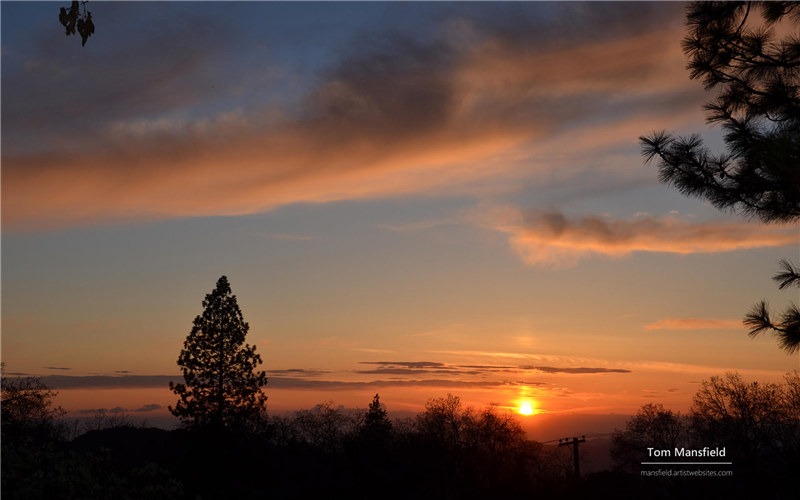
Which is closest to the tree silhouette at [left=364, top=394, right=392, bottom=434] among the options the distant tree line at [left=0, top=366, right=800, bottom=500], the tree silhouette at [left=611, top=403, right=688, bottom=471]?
the distant tree line at [left=0, top=366, right=800, bottom=500]

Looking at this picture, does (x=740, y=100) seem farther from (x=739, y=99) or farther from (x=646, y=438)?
(x=646, y=438)

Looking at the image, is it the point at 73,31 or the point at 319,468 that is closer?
the point at 73,31

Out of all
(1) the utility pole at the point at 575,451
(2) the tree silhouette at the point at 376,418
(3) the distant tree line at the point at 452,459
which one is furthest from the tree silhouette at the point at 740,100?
(2) the tree silhouette at the point at 376,418

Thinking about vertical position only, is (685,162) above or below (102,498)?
above

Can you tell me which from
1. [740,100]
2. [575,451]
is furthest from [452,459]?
[740,100]

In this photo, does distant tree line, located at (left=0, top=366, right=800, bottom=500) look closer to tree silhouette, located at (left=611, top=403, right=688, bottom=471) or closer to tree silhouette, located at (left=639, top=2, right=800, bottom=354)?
tree silhouette, located at (left=611, top=403, right=688, bottom=471)

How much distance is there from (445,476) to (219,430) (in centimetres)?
2001

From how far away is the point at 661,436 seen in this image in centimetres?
6112

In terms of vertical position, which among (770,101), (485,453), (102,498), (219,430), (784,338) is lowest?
(485,453)

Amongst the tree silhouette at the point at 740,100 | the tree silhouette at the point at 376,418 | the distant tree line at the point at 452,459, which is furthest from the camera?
the tree silhouette at the point at 376,418

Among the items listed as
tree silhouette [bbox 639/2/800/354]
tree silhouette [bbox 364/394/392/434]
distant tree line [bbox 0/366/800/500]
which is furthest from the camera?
tree silhouette [bbox 364/394/392/434]

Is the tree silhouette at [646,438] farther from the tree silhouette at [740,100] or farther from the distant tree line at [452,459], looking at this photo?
the tree silhouette at [740,100]

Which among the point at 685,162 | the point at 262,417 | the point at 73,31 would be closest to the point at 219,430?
the point at 262,417

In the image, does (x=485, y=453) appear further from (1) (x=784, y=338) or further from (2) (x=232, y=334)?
(1) (x=784, y=338)
